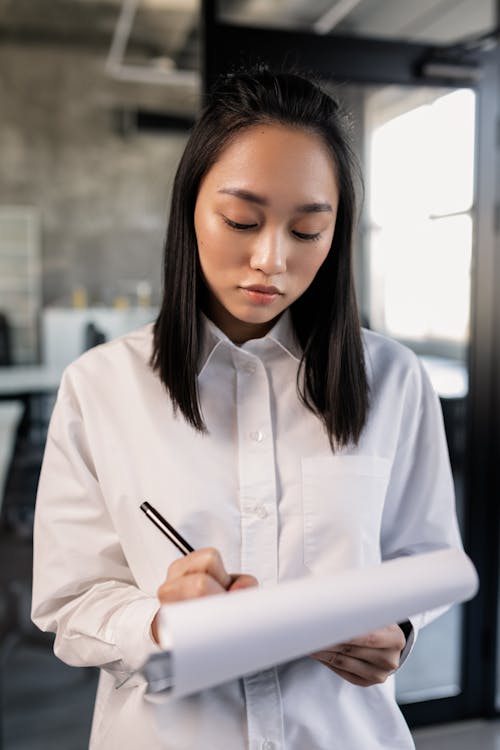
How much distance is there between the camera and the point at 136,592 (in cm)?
89

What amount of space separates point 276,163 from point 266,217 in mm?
60

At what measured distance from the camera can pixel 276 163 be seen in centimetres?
82

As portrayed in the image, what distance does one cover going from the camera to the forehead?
2.68 ft

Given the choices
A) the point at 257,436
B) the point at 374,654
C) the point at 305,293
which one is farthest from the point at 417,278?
the point at 374,654

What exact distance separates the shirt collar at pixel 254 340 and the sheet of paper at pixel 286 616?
44cm

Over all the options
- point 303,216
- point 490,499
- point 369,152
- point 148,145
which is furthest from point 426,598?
point 148,145

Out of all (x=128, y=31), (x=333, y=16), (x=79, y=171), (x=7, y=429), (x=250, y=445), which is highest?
(x=128, y=31)

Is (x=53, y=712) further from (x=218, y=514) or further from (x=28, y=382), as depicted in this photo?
(x=218, y=514)

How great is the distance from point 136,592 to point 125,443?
182 mm

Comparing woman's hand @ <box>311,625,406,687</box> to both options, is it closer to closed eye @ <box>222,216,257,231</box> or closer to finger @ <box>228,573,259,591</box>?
finger @ <box>228,573,259,591</box>

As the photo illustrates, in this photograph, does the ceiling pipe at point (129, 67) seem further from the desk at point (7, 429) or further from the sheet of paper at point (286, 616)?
the sheet of paper at point (286, 616)

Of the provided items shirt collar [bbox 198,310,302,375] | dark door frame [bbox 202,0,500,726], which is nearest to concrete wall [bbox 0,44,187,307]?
dark door frame [bbox 202,0,500,726]

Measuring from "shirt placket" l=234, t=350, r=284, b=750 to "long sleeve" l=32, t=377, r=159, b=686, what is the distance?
0.14 m

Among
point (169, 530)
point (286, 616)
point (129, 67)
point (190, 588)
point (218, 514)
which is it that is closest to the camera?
point (286, 616)
